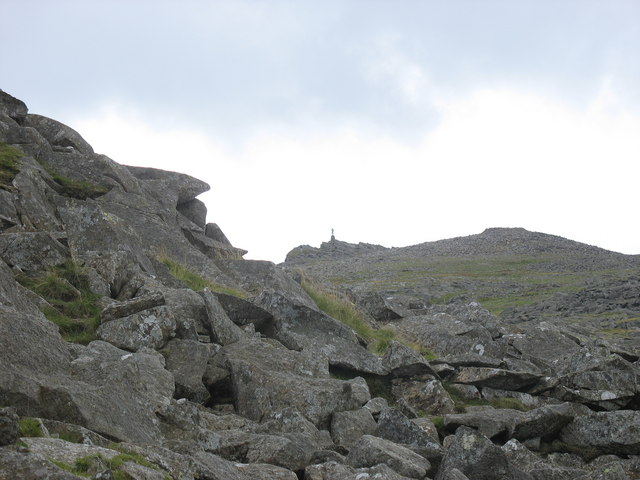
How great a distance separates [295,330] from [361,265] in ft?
194

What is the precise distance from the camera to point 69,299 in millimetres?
12984

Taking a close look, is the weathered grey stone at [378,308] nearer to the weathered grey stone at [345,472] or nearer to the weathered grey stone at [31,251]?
the weathered grey stone at [31,251]

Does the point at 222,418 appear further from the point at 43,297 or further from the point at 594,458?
the point at 594,458

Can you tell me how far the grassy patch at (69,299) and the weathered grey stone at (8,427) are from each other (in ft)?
20.3

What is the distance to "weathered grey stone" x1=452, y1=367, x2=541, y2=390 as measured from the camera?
1594cm

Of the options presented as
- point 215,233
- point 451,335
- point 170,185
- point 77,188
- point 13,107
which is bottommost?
point 451,335

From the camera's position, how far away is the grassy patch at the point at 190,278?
17.1 meters

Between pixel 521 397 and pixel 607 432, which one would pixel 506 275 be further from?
pixel 607 432

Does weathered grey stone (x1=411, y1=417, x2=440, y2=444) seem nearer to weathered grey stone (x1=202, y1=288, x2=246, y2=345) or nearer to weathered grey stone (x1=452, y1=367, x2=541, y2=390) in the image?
weathered grey stone (x1=202, y1=288, x2=246, y2=345)

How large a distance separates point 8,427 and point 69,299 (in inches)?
315

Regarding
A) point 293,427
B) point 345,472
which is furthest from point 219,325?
point 345,472

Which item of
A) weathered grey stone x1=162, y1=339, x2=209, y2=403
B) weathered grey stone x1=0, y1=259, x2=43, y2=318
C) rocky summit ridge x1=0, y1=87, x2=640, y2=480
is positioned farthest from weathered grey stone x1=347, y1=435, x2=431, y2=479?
weathered grey stone x1=0, y1=259, x2=43, y2=318

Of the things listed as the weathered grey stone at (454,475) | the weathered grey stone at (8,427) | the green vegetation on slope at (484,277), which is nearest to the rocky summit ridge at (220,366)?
the weathered grey stone at (8,427)

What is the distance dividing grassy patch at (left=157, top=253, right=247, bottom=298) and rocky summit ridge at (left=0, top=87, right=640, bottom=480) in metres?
0.07
